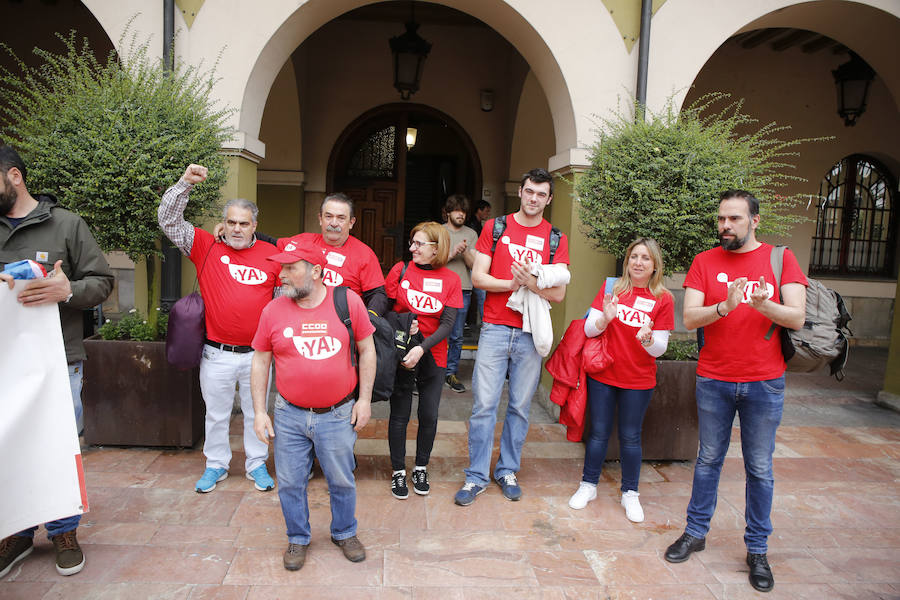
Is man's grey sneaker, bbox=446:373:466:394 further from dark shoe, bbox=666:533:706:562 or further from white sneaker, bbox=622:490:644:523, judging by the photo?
dark shoe, bbox=666:533:706:562

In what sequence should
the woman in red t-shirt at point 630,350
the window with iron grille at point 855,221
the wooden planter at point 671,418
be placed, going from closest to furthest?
1. the woman in red t-shirt at point 630,350
2. the wooden planter at point 671,418
3. the window with iron grille at point 855,221

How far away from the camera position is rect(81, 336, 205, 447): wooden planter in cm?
402

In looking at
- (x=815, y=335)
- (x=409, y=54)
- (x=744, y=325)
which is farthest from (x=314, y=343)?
(x=409, y=54)

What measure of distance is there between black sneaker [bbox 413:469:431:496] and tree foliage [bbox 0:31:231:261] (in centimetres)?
231

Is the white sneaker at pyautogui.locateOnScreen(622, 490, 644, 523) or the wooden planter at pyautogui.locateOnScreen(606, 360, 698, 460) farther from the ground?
the wooden planter at pyautogui.locateOnScreen(606, 360, 698, 460)

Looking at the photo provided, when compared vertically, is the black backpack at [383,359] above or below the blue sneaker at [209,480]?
above

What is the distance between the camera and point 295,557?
112 inches

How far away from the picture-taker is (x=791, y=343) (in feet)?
9.53

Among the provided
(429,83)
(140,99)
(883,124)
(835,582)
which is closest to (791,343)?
(835,582)

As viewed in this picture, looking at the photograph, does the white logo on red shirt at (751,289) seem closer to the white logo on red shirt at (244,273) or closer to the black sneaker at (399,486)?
the black sneaker at (399,486)

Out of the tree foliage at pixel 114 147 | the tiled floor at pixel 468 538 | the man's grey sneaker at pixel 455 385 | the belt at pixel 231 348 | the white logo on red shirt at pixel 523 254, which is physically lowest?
the tiled floor at pixel 468 538

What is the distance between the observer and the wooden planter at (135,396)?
4023 millimetres

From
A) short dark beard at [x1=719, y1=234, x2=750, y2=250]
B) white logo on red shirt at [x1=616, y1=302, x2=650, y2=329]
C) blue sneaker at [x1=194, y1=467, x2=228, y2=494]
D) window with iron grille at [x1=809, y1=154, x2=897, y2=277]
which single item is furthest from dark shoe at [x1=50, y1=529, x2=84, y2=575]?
window with iron grille at [x1=809, y1=154, x2=897, y2=277]

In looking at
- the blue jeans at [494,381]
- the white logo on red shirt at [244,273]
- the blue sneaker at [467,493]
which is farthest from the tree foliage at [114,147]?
the blue sneaker at [467,493]
